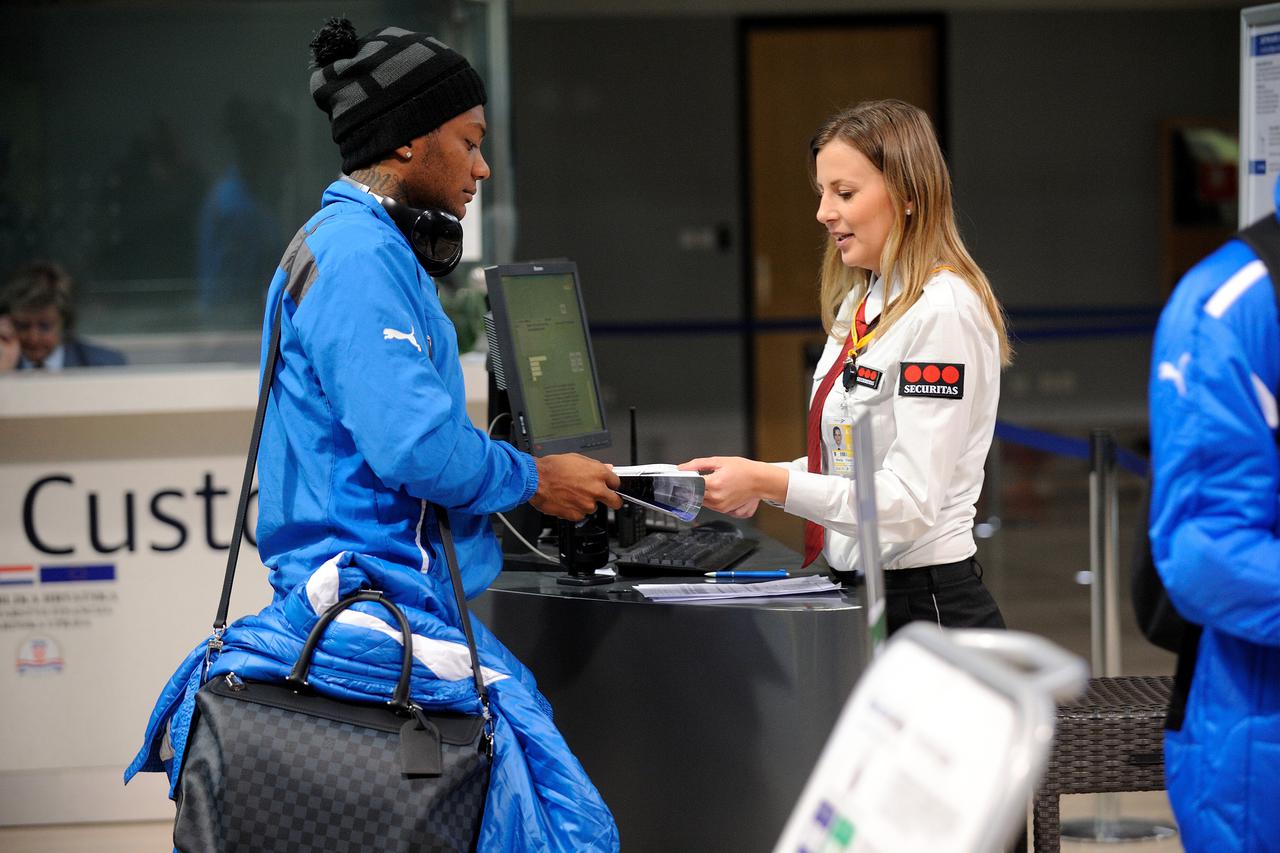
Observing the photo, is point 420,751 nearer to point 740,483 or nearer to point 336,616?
point 336,616

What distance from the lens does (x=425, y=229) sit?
6.14 ft

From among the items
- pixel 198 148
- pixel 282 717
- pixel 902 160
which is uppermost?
pixel 198 148

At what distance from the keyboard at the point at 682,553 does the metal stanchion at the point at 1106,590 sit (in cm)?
111

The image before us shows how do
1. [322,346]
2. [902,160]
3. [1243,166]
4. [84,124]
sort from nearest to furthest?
1. [322,346]
2. [902,160]
3. [1243,166]
4. [84,124]

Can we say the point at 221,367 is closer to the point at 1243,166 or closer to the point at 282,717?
the point at 282,717

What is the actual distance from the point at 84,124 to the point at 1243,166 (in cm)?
340

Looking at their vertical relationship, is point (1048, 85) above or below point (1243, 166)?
above

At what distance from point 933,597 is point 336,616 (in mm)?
851

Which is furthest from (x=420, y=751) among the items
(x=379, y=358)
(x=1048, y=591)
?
(x=1048, y=591)

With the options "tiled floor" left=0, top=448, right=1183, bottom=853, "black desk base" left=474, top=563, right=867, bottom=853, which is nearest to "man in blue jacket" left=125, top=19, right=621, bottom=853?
"black desk base" left=474, top=563, right=867, bottom=853

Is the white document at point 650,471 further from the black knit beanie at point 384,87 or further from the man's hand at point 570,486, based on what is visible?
the black knit beanie at point 384,87

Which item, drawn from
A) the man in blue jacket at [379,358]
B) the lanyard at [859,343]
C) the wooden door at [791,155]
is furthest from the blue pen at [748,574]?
the wooden door at [791,155]

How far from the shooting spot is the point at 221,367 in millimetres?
3688

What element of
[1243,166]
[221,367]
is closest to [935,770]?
[1243,166]
